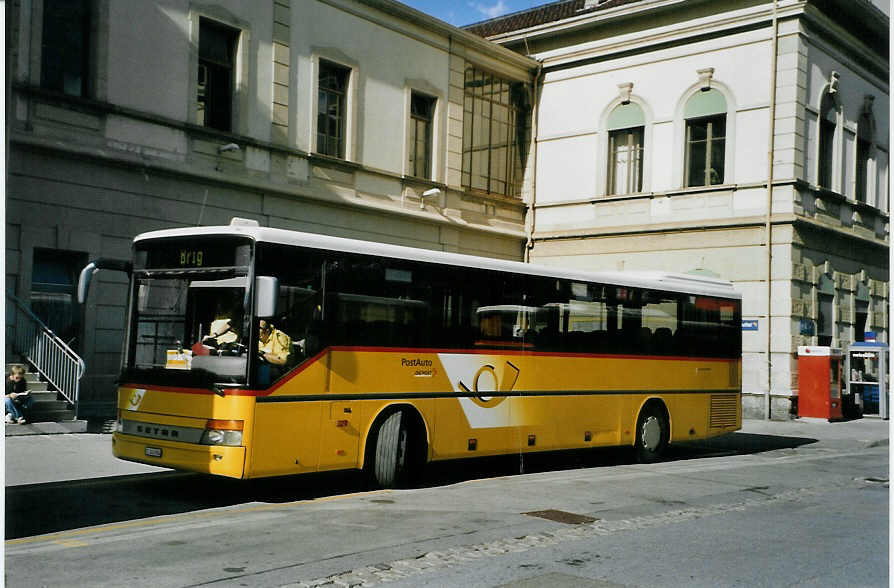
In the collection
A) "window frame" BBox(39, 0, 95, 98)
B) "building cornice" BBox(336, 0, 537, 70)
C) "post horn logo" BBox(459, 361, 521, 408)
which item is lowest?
"post horn logo" BBox(459, 361, 521, 408)

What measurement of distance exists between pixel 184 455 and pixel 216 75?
12571mm

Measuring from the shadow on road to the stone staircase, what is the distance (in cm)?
460

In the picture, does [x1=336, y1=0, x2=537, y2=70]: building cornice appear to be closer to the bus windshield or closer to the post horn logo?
the post horn logo

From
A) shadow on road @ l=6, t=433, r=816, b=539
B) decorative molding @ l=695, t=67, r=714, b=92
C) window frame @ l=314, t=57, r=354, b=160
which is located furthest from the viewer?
decorative molding @ l=695, t=67, r=714, b=92

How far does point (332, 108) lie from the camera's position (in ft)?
77.8

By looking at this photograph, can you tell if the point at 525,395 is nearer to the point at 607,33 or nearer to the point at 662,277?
the point at 662,277

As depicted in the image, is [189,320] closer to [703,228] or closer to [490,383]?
[490,383]

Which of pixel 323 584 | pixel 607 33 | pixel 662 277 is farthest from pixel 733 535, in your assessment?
pixel 607 33

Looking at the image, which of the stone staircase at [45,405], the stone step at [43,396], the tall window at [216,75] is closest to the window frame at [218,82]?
the tall window at [216,75]

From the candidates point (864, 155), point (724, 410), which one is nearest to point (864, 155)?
point (864, 155)

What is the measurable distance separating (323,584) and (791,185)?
21.8 meters

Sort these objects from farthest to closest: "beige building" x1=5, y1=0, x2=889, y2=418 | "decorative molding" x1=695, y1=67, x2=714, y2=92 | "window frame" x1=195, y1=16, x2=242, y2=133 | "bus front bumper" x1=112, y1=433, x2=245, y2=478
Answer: "decorative molding" x1=695, y1=67, x2=714, y2=92, "window frame" x1=195, y1=16, x2=242, y2=133, "beige building" x1=5, y1=0, x2=889, y2=418, "bus front bumper" x1=112, y1=433, x2=245, y2=478

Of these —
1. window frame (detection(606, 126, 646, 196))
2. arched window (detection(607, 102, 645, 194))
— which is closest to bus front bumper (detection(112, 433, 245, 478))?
window frame (detection(606, 126, 646, 196))

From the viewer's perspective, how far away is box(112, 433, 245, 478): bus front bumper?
10195 mm
